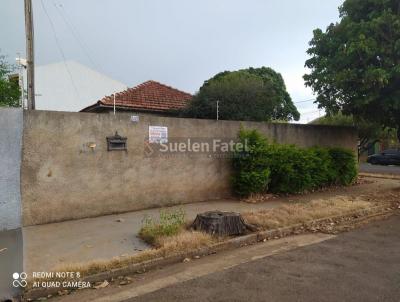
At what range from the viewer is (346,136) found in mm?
14094

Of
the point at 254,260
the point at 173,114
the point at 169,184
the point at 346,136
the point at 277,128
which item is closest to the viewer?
the point at 254,260

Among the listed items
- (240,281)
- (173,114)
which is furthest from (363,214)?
(173,114)

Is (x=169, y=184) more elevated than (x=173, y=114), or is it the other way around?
(x=173, y=114)

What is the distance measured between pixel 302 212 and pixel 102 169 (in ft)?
14.4

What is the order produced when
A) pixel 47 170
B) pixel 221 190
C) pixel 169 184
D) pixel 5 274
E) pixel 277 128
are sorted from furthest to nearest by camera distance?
1. pixel 277 128
2. pixel 221 190
3. pixel 169 184
4. pixel 47 170
5. pixel 5 274

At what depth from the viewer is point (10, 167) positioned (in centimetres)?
684

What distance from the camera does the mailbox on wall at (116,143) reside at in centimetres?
812

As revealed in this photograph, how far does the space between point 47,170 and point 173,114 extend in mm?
10920

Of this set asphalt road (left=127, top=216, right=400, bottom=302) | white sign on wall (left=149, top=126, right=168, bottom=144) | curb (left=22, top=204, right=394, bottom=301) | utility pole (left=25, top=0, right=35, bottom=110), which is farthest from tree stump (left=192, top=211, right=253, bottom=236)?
utility pole (left=25, top=0, right=35, bottom=110)

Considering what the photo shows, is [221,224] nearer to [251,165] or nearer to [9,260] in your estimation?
[9,260]

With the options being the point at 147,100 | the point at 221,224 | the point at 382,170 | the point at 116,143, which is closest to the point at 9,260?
the point at 221,224

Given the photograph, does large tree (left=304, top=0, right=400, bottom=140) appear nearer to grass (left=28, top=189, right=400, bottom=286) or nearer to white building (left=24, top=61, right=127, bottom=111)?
grass (left=28, top=189, right=400, bottom=286)

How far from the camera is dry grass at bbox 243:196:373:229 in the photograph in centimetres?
728

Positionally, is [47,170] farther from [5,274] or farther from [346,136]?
[346,136]
